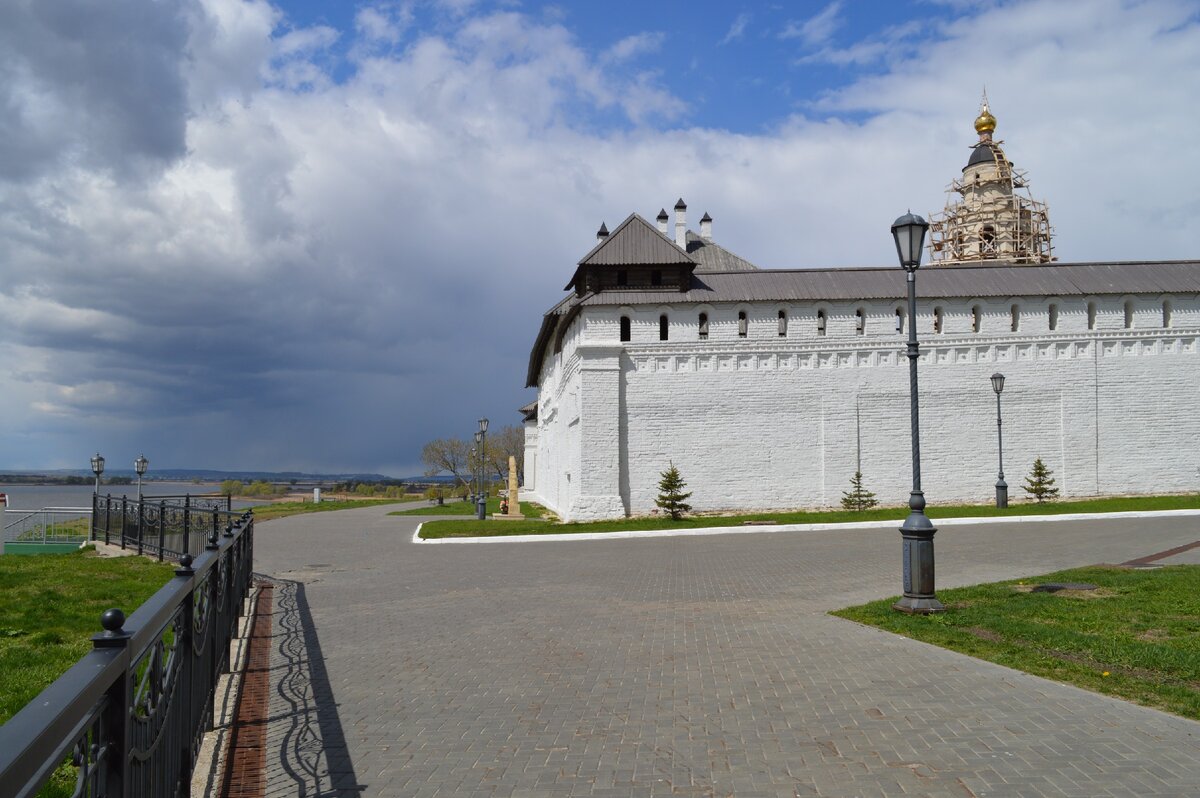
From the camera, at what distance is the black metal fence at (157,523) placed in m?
15.7

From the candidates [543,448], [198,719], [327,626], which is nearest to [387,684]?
[198,719]

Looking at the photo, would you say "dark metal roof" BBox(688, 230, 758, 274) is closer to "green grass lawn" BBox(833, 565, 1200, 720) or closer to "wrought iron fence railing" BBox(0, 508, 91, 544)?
"wrought iron fence railing" BBox(0, 508, 91, 544)

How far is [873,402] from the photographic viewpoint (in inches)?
1282

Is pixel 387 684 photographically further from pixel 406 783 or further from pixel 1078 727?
pixel 1078 727

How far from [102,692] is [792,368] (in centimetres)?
3109

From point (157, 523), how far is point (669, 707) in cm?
1558

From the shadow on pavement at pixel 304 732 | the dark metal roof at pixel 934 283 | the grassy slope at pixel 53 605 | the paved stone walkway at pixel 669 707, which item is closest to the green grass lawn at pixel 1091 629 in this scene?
the paved stone walkway at pixel 669 707

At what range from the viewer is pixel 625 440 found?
31859 millimetres

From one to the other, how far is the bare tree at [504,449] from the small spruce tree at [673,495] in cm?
5548

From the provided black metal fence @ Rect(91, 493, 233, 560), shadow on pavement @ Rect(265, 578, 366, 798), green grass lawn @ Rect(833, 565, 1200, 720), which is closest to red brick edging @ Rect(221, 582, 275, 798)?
shadow on pavement @ Rect(265, 578, 366, 798)

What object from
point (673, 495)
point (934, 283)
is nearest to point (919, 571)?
point (673, 495)

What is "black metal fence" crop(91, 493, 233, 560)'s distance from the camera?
15727mm

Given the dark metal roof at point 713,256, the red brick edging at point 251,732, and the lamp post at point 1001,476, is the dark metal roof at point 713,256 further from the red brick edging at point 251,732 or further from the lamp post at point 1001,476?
the red brick edging at point 251,732

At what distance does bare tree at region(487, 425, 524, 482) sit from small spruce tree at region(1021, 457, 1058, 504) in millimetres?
59078
